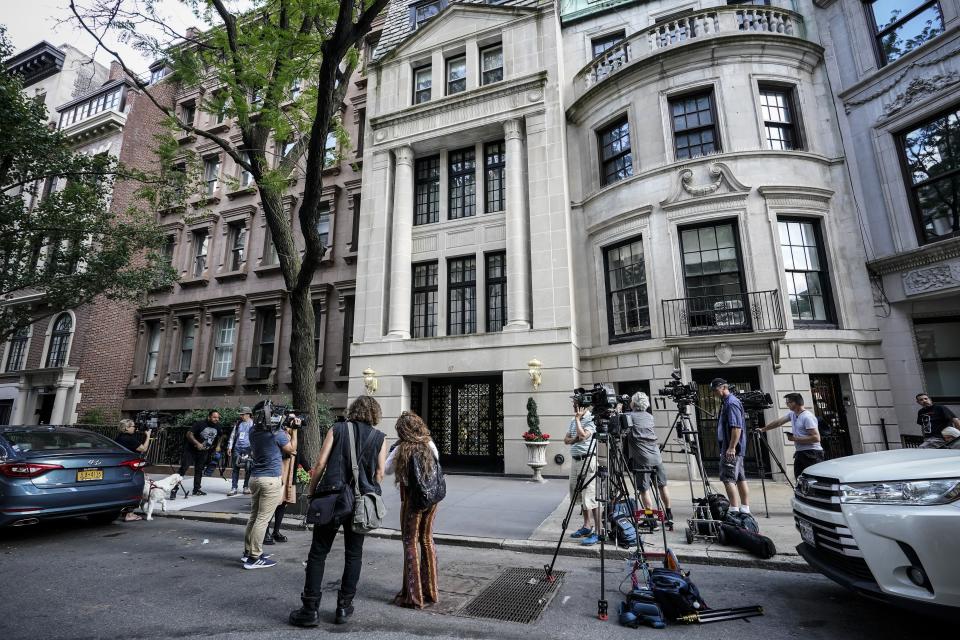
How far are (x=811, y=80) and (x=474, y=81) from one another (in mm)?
10451

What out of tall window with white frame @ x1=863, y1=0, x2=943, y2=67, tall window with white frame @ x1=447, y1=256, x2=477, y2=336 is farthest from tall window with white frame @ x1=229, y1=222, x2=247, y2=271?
tall window with white frame @ x1=863, y1=0, x2=943, y2=67

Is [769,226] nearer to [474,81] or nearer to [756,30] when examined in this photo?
[756,30]

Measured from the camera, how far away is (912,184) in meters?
11.3

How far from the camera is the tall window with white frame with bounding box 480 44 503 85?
53.1 feet

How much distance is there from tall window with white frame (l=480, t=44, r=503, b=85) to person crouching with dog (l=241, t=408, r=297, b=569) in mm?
14676

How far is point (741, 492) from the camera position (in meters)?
6.80

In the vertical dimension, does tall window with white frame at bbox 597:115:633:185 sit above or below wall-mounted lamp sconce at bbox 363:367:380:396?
above

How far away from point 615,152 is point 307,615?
47.8 ft

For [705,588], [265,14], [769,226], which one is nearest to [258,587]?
[705,588]

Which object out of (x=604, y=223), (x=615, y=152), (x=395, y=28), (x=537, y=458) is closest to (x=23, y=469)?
(x=537, y=458)

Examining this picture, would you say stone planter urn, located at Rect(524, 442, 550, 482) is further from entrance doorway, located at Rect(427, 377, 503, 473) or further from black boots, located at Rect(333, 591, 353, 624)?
black boots, located at Rect(333, 591, 353, 624)

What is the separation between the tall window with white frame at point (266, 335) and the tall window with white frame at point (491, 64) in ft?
41.3

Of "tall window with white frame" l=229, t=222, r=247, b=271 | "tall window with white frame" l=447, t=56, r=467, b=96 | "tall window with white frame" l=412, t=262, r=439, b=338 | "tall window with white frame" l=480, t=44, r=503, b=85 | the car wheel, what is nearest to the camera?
the car wheel

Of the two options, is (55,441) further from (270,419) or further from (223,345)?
(223,345)
